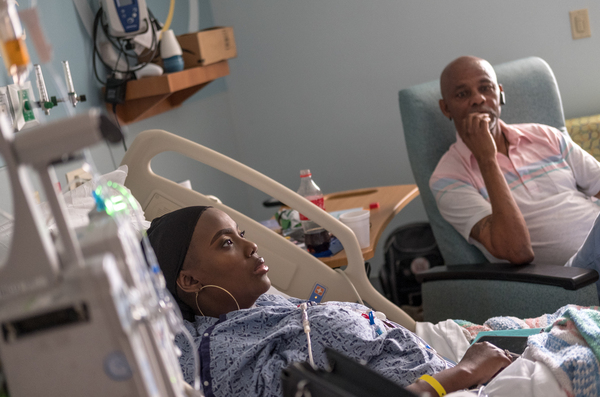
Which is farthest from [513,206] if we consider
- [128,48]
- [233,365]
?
[128,48]

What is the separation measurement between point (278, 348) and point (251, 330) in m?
0.09

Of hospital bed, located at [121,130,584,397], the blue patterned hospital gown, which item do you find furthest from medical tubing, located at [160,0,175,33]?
the blue patterned hospital gown

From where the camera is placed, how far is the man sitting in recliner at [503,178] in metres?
2.07

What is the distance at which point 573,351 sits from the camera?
3.67ft

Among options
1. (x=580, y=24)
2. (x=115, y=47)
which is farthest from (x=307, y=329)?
(x=580, y=24)

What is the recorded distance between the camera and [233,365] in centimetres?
121

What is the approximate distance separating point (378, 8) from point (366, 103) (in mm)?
557

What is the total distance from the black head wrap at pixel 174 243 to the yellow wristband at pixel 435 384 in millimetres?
619

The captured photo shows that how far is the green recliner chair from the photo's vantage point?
1748 millimetres

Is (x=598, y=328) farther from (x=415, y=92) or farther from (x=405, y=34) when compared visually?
(x=405, y=34)

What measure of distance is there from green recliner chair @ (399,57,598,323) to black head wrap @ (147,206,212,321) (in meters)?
0.96

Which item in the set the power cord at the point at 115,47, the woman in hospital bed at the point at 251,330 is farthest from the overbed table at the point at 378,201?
the power cord at the point at 115,47

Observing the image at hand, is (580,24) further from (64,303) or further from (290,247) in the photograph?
(64,303)

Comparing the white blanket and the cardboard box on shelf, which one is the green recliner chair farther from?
the cardboard box on shelf
